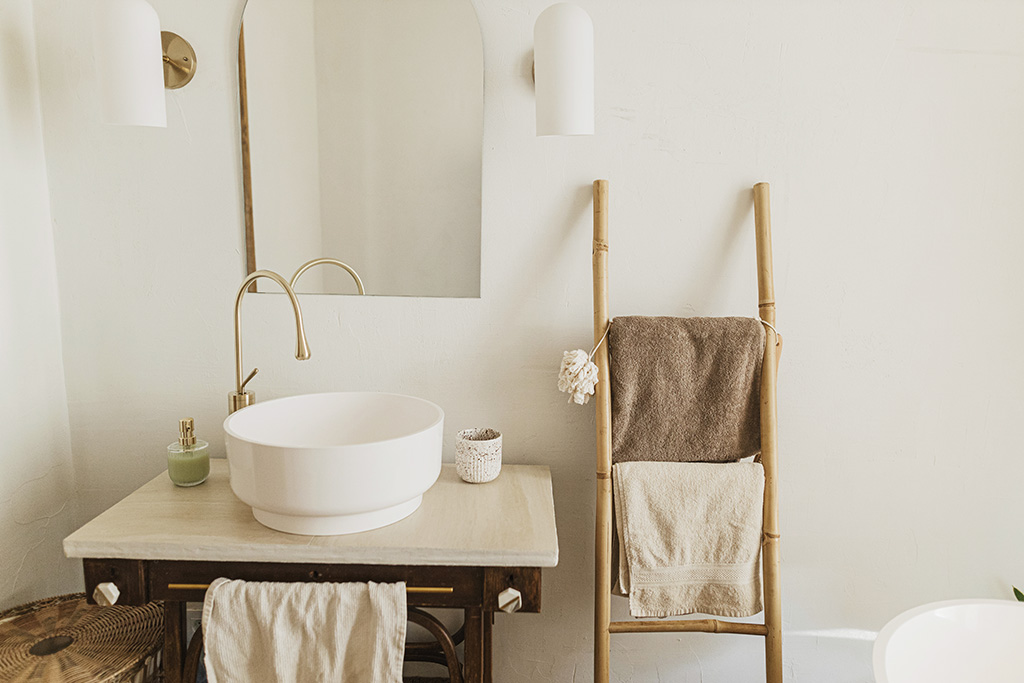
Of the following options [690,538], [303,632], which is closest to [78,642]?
[303,632]

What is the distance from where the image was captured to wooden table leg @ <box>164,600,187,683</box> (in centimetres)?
114

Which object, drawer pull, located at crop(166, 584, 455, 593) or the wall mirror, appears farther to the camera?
the wall mirror

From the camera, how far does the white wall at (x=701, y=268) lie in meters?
1.29

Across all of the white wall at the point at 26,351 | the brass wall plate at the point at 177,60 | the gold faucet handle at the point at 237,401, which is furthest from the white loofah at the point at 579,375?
the white wall at the point at 26,351

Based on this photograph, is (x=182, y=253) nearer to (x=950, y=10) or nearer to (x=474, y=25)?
(x=474, y=25)

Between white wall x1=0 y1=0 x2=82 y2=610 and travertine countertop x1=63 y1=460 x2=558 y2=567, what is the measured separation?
12.3 inches

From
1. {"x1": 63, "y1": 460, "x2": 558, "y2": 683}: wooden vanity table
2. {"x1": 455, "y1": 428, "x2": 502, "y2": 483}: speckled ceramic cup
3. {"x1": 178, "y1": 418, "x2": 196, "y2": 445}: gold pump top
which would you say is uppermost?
{"x1": 178, "y1": 418, "x2": 196, "y2": 445}: gold pump top

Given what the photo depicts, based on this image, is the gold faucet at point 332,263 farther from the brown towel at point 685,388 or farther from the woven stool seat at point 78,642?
the woven stool seat at point 78,642

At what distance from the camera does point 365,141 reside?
1.32m

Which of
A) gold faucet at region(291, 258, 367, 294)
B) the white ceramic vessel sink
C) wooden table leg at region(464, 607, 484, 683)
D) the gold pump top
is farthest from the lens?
gold faucet at region(291, 258, 367, 294)

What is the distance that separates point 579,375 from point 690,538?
356 mm

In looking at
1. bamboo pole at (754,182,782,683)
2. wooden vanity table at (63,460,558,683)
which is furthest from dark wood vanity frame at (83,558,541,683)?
bamboo pole at (754,182,782,683)

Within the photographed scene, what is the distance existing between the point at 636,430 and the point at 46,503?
1.18m

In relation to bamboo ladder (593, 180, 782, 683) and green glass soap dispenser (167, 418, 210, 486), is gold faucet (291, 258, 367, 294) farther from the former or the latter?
bamboo ladder (593, 180, 782, 683)
